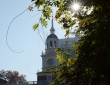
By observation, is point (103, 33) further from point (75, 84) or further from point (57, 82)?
point (57, 82)

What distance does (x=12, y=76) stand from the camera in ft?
210

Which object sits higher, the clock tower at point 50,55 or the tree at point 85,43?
the clock tower at point 50,55

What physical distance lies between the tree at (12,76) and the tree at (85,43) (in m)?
58.4

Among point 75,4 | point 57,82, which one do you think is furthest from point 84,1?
point 57,82

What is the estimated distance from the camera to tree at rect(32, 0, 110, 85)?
16.1ft

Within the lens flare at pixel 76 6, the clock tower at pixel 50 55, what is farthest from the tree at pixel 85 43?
the clock tower at pixel 50 55

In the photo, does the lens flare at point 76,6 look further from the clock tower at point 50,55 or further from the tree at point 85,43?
the clock tower at point 50,55

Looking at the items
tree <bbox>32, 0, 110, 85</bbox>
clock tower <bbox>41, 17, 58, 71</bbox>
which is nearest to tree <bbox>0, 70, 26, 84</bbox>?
clock tower <bbox>41, 17, 58, 71</bbox>

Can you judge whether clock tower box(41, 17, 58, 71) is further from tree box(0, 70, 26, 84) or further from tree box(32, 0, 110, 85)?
tree box(32, 0, 110, 85)

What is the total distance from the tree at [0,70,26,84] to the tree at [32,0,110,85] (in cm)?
5843

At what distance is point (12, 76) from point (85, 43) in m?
60.0

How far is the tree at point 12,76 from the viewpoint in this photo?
210ft

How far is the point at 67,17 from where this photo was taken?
6008 mm

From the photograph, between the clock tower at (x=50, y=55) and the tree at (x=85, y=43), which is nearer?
the tree at (x=85, y=43)
